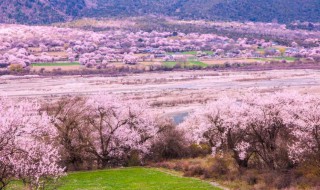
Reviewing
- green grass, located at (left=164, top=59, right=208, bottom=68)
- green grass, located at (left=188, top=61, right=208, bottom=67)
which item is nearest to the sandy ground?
green grass, located at (left=164, top=59, right=208, bottom=68)

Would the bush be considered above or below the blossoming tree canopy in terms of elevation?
below

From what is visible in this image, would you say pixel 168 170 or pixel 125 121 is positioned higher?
pixel 125 121

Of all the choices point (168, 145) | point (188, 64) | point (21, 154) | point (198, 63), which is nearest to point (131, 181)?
point (21, 154)

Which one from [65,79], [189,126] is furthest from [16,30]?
[189,126]

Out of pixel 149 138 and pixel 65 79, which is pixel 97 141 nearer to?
pixel 149 138

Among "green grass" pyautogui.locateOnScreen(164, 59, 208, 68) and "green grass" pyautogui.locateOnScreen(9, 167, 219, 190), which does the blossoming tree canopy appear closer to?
"green grass" pyautogui.locateOnScreen(9, 167, 219, 190)

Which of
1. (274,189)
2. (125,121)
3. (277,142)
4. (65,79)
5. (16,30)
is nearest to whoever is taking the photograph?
(274,189)
